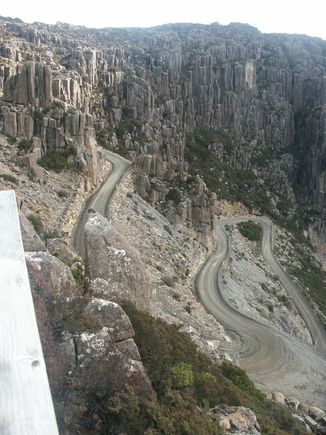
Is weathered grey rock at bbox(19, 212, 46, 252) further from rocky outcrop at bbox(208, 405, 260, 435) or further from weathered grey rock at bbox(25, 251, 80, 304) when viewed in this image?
rocky outcrop at bbox(208, 405, 260, 435)

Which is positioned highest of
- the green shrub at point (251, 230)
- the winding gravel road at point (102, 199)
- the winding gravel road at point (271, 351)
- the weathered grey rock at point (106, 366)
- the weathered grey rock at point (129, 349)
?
the weathered grey rock at point (106, 366)

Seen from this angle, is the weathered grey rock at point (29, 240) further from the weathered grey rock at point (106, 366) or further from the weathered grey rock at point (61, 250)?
the weathered grey rock at point (61, 250)

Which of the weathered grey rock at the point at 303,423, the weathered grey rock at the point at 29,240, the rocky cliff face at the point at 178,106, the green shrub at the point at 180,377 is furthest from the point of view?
the rocky cliff face at the point at 178,106

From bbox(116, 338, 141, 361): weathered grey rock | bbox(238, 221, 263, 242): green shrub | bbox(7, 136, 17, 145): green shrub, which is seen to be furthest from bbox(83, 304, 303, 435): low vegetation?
bbox(238, 221, 263, 242): green shrub

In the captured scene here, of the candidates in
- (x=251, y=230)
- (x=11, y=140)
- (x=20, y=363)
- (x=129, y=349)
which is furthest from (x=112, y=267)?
(x=251, y=230)

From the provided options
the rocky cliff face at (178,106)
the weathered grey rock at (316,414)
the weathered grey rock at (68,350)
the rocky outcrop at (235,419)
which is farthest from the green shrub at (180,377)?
the rocky cliff face at (178,106)

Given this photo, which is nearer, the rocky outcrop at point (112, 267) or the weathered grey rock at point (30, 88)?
the rocky outcrop at point (112, 267)

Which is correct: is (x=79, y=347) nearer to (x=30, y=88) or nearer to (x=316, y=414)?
(x=316, y=414)
